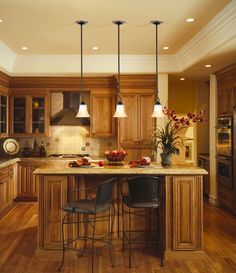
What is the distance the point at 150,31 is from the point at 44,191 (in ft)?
8.38

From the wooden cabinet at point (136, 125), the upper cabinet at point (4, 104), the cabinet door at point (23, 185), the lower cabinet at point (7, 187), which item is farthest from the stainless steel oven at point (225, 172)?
the upper cabinet at point (4, 104)

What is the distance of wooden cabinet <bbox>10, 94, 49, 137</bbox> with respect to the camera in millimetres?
6938

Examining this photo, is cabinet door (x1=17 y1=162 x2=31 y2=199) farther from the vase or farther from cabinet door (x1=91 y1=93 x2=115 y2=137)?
the vase

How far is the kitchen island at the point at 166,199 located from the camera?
3.92 meters

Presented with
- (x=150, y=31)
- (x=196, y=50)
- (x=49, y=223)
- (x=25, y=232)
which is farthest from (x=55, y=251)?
(x=196, y=50)

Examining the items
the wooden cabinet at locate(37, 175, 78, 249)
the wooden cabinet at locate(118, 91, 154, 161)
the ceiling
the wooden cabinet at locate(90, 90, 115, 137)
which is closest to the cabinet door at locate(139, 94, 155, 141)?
the wooden cabinet at locate(118, 91, 154, 161)

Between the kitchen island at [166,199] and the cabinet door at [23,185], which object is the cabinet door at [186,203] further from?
the cabinet door at [23,185]

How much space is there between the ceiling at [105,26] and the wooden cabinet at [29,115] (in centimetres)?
108

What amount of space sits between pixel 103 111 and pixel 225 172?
2.53 metres

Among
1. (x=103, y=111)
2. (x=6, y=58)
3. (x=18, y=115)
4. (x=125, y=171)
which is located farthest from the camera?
(x=18, y=115)

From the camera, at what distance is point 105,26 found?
4594 millimetres

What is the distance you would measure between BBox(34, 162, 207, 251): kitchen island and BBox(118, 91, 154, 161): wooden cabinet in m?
2.46

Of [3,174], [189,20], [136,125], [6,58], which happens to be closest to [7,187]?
[3,174]

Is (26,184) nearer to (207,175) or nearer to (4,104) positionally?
(4,104)
